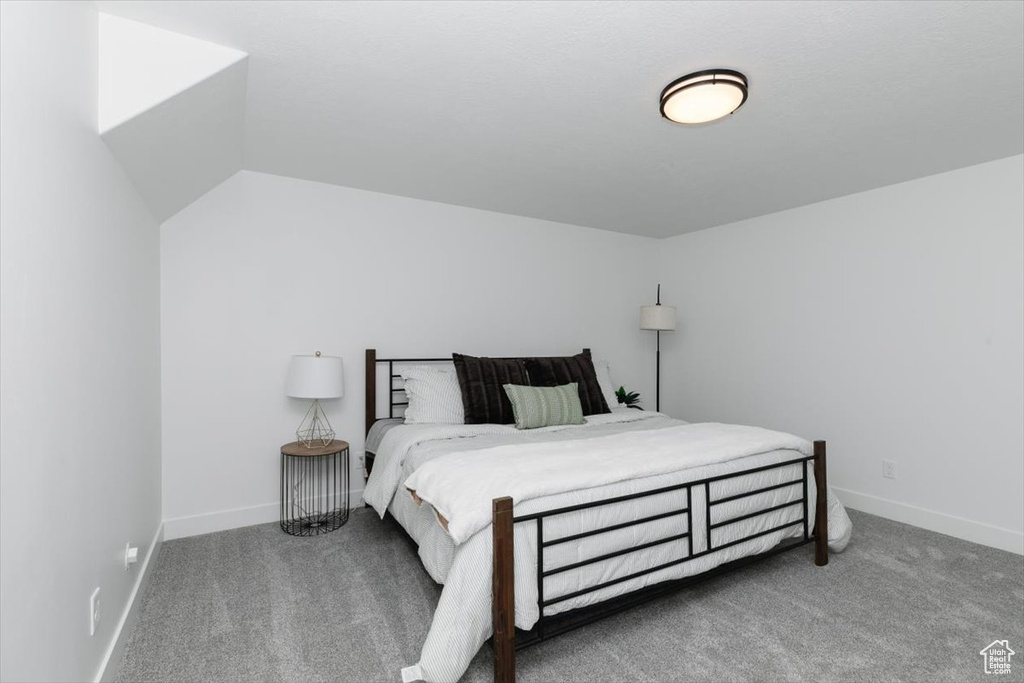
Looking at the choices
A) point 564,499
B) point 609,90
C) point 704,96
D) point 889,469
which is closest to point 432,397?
point 564,499

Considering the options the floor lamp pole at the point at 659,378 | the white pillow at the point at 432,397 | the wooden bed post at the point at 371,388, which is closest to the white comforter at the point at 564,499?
the white pillow at the point at 432,397

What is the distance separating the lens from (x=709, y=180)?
11.4 feet

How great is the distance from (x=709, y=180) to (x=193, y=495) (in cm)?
407

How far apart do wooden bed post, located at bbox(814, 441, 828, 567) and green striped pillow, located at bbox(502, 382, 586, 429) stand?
1.42 meters

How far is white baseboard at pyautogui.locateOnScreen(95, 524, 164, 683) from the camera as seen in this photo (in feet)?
5.74

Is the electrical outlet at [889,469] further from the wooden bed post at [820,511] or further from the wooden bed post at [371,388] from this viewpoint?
the wooden bed post at [371,388]

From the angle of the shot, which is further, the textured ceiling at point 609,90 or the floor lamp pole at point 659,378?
the floor lamp pole at point 659,378

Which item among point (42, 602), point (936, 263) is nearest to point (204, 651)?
point (42, 602)

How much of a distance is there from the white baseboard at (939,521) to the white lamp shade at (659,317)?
190 centimetres

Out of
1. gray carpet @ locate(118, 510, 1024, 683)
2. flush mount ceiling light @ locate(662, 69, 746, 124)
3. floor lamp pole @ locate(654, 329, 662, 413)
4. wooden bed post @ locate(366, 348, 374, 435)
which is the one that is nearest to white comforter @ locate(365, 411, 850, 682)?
gray carpet @ locate(118, 510, 1024, 683)

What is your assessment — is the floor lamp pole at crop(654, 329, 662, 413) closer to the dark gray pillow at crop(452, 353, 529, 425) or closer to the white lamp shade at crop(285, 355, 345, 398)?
the dark gray pillow at crop(452, 353, 529, 425)

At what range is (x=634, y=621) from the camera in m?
2.22

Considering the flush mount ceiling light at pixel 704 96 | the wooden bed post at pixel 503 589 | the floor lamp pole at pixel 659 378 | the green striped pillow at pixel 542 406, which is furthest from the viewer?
the floor lamp pole at pixel 659 378

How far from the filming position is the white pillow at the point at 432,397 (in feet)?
11.1
